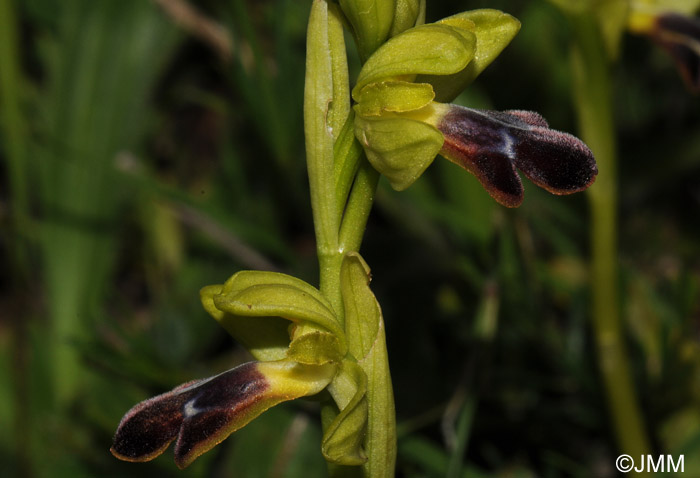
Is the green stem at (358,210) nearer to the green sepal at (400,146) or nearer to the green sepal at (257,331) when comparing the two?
the green sepal at (400,146)

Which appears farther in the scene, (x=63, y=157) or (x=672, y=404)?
(x=63, y=157)

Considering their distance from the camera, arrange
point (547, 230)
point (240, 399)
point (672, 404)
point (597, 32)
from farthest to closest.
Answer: point (547, 230)
point (672, 404)
point (597, 32)
point (240, 399)

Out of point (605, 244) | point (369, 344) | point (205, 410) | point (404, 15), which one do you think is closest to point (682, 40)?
point (605, 244)

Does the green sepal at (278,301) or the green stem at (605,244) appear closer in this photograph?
the green sepal at (278,301)

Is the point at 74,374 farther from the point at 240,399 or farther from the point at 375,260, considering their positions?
the point at 240,399

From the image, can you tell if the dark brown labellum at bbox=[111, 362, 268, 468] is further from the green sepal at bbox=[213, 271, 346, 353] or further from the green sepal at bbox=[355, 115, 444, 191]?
the green sepal at bbox=[355, 115, 444, 191]

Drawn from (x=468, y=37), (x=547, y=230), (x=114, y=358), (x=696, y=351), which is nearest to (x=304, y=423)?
(x=114, y=358)

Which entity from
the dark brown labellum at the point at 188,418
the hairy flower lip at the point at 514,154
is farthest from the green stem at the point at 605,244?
the dark brown labellum at the point at 188,418
